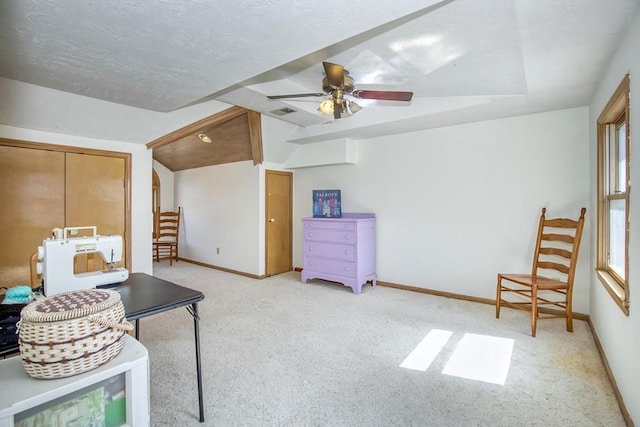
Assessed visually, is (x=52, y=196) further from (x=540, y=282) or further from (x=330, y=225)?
(x=540, y=282)

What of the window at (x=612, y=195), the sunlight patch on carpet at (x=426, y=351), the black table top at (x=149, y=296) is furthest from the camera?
the sunlight patch on carpet at (x=426, y=351)

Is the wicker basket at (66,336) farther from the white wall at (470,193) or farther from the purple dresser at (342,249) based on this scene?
the white wall at (470,193)

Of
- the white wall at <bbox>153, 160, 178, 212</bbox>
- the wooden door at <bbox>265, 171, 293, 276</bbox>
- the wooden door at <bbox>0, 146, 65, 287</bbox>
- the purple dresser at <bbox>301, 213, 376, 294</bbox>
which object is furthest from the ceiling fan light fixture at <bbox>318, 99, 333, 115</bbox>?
the white wall at <bbox>153, 160, 178, 212</bbox>

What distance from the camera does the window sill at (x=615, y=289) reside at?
1.78 m

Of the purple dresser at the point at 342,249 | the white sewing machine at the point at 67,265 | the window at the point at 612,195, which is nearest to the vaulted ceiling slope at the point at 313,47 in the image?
the window at the point at 612,195

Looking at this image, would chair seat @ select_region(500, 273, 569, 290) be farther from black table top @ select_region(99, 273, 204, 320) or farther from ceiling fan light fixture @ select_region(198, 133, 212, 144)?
ceiling fan light fixture @ select_region(198, 133, 212, 144)

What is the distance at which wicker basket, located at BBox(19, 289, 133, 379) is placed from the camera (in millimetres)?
978

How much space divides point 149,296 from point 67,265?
50cm

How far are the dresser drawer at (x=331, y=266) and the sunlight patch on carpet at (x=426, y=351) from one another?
1518 millimetres

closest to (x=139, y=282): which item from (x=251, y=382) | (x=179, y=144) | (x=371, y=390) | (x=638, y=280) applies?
(x=251, y=382)

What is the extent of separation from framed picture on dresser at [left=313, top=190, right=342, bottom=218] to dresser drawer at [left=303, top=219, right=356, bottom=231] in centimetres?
28

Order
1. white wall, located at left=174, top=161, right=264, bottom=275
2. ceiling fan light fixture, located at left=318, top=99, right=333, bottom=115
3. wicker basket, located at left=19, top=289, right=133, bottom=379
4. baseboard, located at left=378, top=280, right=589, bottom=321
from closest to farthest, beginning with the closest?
wicker basket, located at left=19, top=289, right=133, bottom=379 → ceiling fan light fixture, located at left=318, top=99, right=333, bottom=115 → baseboard, located at left=378, top=280, right=589, bottom=321 → white wall, located at left=174, top=161, right=264, bottom=275

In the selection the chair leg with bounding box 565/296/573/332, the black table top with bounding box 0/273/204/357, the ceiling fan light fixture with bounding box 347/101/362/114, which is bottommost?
the chair leg with bounding box 565/296/573/332

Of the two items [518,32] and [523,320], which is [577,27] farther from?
[523,320]
